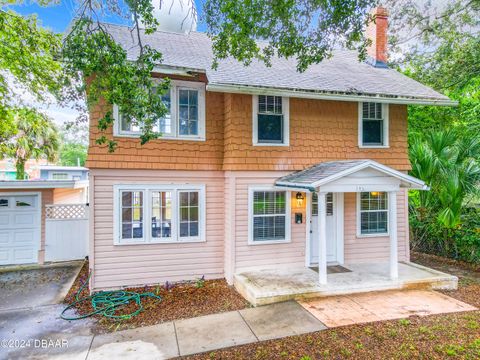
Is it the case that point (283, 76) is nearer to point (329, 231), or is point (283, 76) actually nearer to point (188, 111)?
point (188, 111)

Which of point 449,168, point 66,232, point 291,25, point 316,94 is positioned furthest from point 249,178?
point 66,232

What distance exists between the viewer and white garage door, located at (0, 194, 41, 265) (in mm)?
9539

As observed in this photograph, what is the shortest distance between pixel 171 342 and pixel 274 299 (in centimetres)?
228

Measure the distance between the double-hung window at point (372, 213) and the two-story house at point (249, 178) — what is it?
33 mm

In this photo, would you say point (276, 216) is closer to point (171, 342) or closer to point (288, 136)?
point (288, 136)

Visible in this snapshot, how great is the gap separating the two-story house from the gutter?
0.03 m

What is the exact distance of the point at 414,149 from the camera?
9.34m

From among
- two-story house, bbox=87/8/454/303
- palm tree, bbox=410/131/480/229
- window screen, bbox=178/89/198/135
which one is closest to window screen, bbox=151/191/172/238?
two-story house, bbox=87/8/454/303

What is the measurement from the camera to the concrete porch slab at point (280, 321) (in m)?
5.12

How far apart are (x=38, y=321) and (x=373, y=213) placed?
8434 mm

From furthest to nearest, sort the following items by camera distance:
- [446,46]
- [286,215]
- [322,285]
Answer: [446,46], [286,215], [322,285]

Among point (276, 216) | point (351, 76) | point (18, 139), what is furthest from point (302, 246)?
point (18, 139)

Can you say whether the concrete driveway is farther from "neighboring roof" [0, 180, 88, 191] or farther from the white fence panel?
"neighboring roof" [0, 180, 88, 191]

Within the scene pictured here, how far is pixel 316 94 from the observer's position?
24.7 feet
